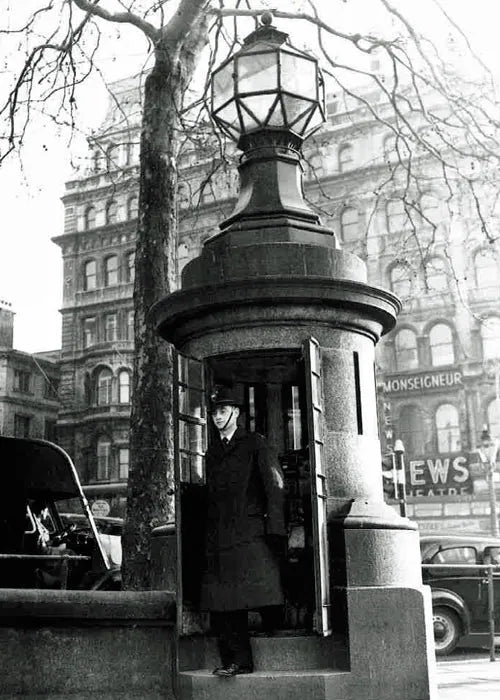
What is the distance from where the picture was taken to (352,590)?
5.57 meters

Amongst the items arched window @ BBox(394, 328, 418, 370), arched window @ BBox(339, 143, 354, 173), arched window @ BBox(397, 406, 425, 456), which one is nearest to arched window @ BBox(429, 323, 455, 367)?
arched window @ BBox(394, 328, 418, 370)

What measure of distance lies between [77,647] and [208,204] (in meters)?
46.2

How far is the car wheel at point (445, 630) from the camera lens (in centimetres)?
1362

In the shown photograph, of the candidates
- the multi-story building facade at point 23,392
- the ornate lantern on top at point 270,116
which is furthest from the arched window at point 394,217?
the ornate lantern on top at point 270,116

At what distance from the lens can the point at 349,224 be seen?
46.3 meters

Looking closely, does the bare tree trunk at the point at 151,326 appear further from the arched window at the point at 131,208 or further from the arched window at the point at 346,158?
the arched window at the point at 131,208

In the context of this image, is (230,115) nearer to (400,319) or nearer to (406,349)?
(400,319)

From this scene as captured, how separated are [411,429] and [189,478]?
37.3 m

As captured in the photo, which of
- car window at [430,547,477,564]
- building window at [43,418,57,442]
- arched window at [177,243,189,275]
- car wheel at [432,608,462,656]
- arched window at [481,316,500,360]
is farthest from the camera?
building window at [43,418,57,442]

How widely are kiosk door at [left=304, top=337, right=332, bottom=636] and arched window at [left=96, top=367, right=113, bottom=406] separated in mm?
45510

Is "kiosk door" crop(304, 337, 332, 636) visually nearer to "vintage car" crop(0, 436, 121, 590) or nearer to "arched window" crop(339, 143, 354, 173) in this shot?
"vintage car" crop(0, 436, 121, 590)

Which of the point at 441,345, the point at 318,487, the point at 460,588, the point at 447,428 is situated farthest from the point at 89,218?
the point at 318,487

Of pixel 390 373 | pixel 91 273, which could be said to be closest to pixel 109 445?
pixel 91 273

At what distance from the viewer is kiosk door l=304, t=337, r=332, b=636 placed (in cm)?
543
